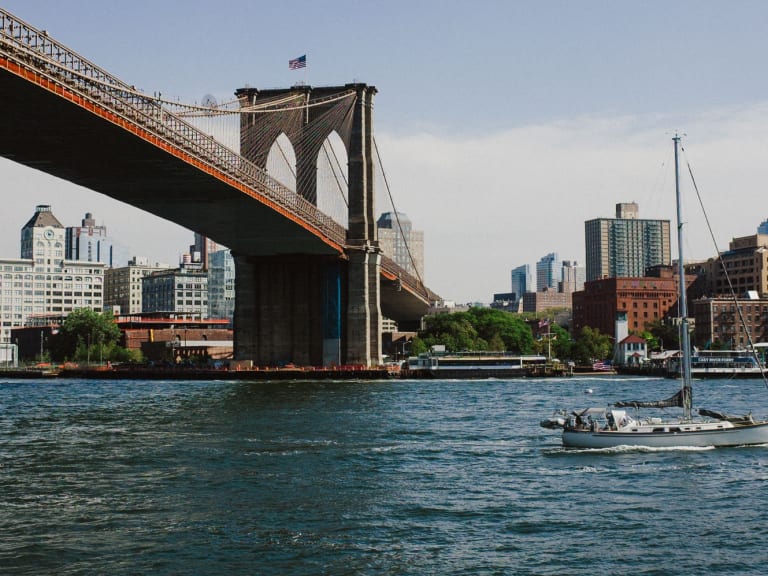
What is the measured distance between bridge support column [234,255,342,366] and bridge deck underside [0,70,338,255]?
51.7 ft

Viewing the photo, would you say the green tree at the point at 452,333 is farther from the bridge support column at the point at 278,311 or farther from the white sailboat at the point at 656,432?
the white sailboat at the point at 656,432

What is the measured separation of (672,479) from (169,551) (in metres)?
15.9

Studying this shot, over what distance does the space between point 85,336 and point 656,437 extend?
12903 centimetres

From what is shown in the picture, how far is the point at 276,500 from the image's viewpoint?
27.7 meters

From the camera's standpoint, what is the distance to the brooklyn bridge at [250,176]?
46.5 metres

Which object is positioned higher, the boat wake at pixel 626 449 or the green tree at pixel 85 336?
the green tree at pixel 85 336

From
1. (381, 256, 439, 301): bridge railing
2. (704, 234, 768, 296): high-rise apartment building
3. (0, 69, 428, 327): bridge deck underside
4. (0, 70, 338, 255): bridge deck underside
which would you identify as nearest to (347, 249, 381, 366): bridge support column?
(0, 69, 428, 327): bridge deck underside

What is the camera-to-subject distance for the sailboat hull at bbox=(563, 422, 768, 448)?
37.3 m

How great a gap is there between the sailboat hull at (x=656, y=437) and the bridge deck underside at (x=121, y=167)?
81.1 feet

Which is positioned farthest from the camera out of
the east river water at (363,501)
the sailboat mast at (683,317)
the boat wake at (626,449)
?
the sailboat mast at (683,317)

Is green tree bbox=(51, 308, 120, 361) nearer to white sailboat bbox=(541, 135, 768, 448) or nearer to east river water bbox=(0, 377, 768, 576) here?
east river water bbox=(0, 377, 768, 576)

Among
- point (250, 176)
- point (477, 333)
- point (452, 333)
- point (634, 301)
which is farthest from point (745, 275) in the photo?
point (250, 176)

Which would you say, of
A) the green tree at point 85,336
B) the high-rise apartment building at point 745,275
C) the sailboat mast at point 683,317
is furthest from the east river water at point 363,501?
the high-rise apartment building at point 745,275

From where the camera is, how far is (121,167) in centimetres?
5934
